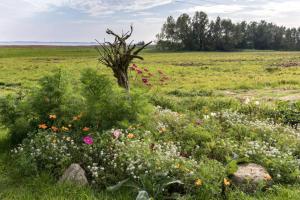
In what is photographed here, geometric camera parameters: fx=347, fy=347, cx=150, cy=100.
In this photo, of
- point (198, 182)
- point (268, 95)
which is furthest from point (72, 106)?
point (268, 95)

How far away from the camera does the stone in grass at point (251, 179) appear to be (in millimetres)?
5223

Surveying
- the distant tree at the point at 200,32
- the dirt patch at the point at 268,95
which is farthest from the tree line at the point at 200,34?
the dirt patch at the point at 268,95

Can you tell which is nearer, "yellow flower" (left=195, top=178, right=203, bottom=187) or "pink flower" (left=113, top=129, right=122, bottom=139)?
"yellow flower" (left=195, top=178, right=203, bottom=187)

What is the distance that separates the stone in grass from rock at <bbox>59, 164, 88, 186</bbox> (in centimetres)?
233

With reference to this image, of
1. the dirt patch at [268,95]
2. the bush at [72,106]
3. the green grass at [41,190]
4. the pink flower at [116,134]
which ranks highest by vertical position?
the bush at [72,106]

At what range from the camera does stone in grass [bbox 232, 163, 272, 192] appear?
5223 mm

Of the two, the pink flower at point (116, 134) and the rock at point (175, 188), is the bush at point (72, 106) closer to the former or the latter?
the pink flower at point (116, 134)

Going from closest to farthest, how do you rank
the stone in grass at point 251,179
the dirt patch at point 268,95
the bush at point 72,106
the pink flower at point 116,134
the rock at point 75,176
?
the stone in grass at point 251,179 → the rock at point 75,176 → the pink flower at point 116,134 → the bush at point 72,106 → the dirt patch at point 268,95

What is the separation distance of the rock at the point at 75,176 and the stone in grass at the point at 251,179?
7.65 ft

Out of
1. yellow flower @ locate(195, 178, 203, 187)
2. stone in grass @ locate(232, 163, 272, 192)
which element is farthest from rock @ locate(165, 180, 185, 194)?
stone in grass @ locate(232, 163, 272, 192)

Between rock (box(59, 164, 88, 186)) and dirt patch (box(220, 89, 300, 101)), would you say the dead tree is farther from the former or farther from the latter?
dirt patch (box(220, 89, 300, 101))

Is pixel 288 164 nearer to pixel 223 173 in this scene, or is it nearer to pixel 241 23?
pixel 223 173

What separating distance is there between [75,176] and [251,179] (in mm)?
2703

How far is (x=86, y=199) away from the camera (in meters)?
4.95
